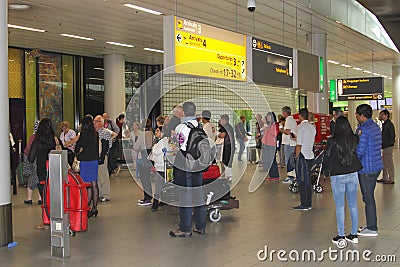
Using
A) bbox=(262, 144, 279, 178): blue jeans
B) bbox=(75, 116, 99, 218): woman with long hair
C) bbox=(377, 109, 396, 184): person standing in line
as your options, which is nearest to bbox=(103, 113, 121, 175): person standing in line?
bbox=(262, 144, 279, 178): blue jeans

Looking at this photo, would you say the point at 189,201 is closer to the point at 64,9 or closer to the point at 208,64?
the point at 208,64

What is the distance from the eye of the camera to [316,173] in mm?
11031

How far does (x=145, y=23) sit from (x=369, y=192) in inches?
304

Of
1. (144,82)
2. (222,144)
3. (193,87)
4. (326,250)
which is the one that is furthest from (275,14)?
(144,82)

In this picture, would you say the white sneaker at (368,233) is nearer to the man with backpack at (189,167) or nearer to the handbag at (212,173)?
the man with backpack at (189,167)

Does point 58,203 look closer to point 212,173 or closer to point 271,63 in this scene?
point 212,173

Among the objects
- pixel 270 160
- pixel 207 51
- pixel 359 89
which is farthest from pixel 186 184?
pixel 359 89

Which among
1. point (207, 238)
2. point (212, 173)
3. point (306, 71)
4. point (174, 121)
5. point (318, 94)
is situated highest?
point (306, 71)

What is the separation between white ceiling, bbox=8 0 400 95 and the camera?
10.6 metres

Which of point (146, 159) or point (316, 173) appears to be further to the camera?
point (316, 173)

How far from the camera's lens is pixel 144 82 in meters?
21.4

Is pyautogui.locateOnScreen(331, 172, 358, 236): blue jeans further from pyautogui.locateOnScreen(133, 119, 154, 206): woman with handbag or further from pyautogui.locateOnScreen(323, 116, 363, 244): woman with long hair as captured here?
pyautogui.locateOnScreen(133, 119, 154, 206): woman with handbag

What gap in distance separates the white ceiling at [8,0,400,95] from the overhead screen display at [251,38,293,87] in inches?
43.5

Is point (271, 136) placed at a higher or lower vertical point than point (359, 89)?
lower
